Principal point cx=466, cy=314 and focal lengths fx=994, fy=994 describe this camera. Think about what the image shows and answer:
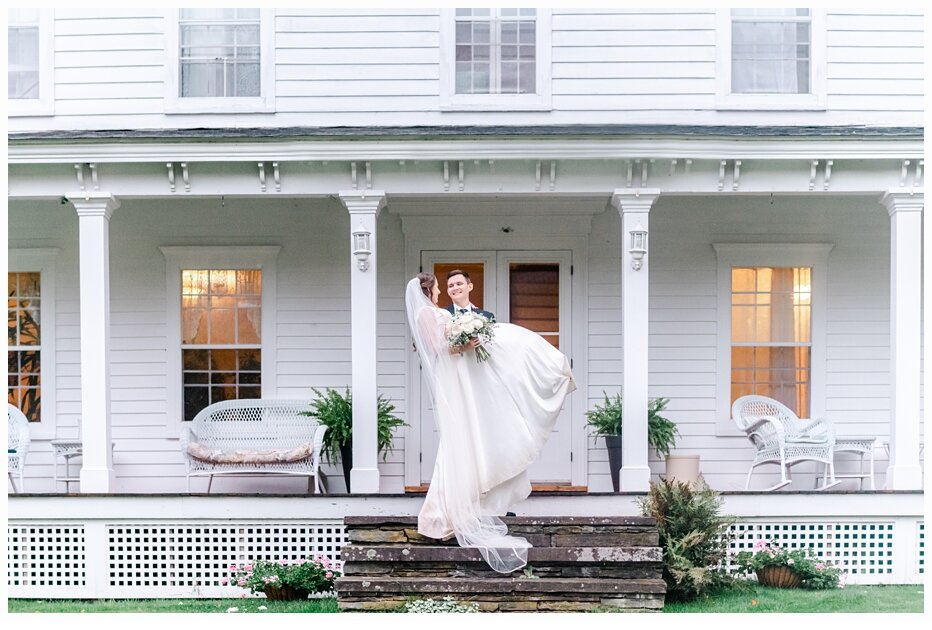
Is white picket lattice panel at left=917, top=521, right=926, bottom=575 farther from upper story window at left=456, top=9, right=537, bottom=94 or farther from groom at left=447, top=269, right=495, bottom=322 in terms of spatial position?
upper story window at left=456, top=9, right=537, bottom=94

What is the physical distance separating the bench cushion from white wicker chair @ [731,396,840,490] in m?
4.30

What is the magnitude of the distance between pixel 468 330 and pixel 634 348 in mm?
1963

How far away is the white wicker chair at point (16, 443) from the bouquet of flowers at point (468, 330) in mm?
4577

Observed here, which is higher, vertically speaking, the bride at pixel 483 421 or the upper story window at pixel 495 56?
the upper story window at pixel 495 56

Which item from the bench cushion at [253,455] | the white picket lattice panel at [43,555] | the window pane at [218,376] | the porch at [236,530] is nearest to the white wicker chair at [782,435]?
the porch at [236,530]

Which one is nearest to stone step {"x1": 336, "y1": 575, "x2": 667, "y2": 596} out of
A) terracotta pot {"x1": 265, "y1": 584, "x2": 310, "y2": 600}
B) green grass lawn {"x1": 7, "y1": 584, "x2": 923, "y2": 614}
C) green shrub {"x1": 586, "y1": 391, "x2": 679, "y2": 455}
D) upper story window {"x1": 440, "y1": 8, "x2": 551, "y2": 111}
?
green grass lawn {"x1": 7, "y1": 584, "x2": 923, "y2": 614}

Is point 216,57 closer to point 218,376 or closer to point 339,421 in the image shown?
point 218,376

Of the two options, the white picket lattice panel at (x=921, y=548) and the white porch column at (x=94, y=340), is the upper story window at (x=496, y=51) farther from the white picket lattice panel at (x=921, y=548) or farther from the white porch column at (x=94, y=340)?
the white picket lattice panel at (x=921, y=548)

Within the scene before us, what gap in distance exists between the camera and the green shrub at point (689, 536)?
7602 mm

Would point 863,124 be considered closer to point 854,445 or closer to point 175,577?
point 854,445

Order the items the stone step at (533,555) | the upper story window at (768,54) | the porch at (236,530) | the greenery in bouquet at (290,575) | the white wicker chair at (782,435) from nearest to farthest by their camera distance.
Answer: the stone step at (533,555) < the greenery in bouquet at (290,575) < the porch at (236,530) < the white wicker chair at (782,435) < the upper story window at (768,54)

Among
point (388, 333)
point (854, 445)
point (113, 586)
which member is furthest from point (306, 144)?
point (854, 445)

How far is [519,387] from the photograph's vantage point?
24.9ft

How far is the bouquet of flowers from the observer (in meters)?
7.32
